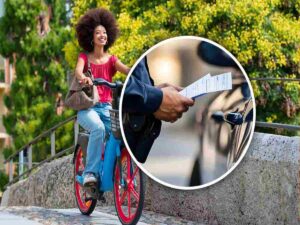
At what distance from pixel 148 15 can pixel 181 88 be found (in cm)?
1873

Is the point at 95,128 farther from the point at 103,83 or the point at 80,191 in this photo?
the point at 80,191

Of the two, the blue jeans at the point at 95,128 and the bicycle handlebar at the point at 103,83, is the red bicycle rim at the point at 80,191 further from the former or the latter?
the bicycle handlebar at the point at 103,83

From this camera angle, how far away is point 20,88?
31.9 m

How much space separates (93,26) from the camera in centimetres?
632

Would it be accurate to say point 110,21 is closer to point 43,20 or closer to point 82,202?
point 82,202

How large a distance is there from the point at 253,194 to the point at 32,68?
2549 centimetres

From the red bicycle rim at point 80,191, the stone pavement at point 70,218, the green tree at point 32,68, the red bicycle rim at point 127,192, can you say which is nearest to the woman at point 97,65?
the red bicycle rim at point 127,192

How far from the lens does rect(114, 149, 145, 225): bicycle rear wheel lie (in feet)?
20.0

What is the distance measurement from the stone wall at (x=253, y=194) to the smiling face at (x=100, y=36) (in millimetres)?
1136

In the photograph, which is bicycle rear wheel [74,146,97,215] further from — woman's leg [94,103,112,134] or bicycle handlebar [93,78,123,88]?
bicycle handlebar [93,78,123,88]

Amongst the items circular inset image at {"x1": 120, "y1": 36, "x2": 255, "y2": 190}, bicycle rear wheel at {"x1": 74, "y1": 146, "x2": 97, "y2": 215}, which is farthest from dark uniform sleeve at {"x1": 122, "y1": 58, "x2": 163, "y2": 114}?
bicycle rear wheel at {"x1": 74, "y1": 146, "x2": 97, "y2": 215}

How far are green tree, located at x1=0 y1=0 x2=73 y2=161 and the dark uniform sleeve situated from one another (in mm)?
26908

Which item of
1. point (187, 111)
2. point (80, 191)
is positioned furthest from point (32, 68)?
point (187, 111)

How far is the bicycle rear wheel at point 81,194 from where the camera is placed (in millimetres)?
7219
